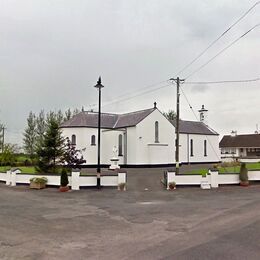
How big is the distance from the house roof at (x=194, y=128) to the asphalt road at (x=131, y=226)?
106 feet

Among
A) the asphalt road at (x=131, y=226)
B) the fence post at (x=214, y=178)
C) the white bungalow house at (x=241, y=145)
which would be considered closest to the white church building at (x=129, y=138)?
the fence post at (x=214, y=178)

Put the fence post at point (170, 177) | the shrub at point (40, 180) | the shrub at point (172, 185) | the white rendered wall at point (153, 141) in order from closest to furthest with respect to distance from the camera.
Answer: the shrub at point (172, 185), the fence post at point (170, 177), the shrub at point (40, 180), the white rendered wall at point (153, 141)

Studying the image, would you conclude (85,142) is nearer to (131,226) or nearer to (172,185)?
(172,185)

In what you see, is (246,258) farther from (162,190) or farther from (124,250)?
(162,190)

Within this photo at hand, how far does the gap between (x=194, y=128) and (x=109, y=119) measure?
14.9 meters

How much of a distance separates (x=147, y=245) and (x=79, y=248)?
1.73 metres

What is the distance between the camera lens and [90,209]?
49.6 ft

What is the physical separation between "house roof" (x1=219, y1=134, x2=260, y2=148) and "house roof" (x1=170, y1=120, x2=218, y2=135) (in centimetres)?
2044

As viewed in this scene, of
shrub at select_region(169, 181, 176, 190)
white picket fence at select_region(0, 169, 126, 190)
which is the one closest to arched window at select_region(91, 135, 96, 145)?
white picket fence at select_region(0, 169, 126, 190)

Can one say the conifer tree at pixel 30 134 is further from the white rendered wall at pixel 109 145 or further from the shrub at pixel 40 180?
the shrub at pixel 40 180

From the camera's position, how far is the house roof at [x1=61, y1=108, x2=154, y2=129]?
144 feet

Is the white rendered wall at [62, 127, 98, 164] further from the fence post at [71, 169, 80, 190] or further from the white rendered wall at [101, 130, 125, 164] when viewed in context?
the fence post at [71, 169, 80, 190]

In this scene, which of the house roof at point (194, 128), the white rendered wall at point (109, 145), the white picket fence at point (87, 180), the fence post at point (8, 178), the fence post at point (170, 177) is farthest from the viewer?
the house roof at point (194, 128)

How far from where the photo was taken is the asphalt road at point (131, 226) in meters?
7.86
